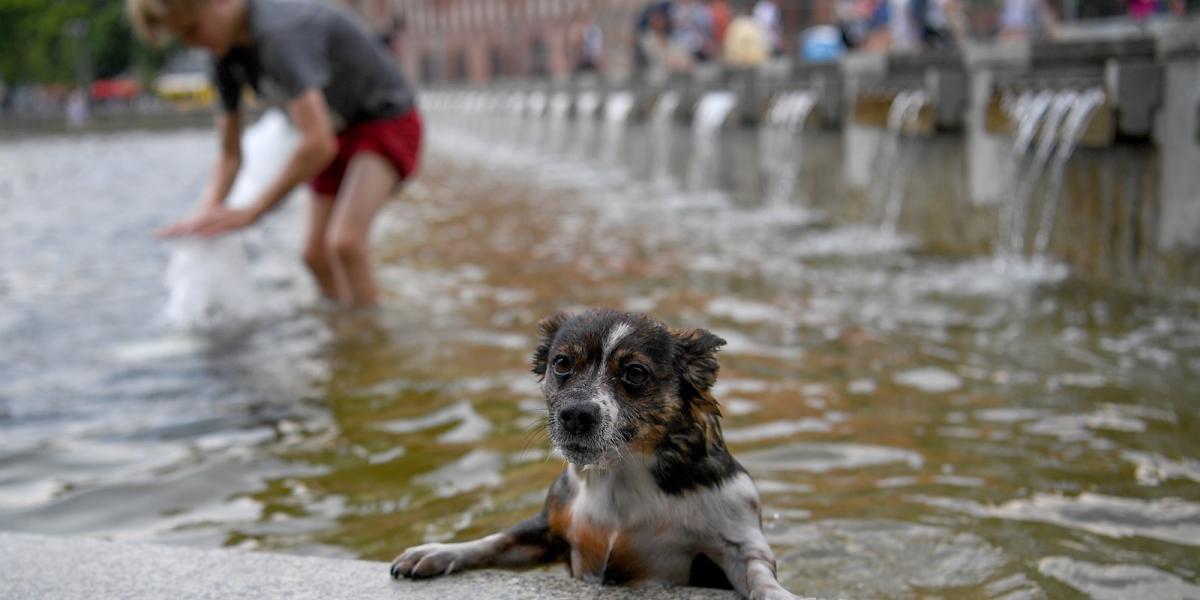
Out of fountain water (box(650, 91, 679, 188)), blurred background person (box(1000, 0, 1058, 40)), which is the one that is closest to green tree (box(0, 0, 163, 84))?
fountain water (box(650, 91, 679, 188))

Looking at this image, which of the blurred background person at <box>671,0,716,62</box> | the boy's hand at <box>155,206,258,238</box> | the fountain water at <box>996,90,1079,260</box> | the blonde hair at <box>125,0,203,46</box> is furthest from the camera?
the blurred background person at <box>671,0,716,62</box>

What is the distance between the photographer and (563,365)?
11.1ft

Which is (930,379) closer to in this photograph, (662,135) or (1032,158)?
(1032,158)

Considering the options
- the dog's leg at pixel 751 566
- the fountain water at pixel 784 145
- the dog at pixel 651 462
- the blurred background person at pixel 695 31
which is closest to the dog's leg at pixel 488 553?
the dog at pixel 651 462

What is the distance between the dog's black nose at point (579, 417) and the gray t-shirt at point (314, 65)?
4.74 meters

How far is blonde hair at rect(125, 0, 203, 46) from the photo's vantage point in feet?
23.6

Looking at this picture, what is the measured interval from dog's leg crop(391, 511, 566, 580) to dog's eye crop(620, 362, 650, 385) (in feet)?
1.80

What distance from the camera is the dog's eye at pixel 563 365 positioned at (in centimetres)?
338

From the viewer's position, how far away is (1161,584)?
4078 millimetres

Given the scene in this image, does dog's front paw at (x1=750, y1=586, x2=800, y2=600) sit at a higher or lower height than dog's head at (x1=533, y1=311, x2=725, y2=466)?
lower

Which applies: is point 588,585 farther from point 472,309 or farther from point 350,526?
point 472,309

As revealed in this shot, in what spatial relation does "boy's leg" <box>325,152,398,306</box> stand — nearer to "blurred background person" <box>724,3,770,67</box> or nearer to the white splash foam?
the white splash foam

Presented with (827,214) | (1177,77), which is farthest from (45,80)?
(1177,77)

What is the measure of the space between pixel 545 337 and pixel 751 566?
839 mm
